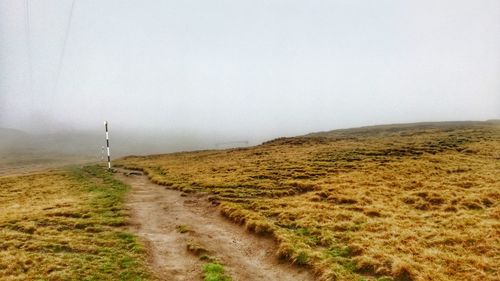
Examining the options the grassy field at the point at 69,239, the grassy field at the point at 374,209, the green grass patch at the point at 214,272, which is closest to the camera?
the green grass patch at the point at 214,272

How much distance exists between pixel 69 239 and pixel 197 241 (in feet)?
19.5

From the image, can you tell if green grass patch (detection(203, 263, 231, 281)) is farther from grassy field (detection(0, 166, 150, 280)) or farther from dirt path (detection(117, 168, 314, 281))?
grassy field (detection(0, 166, 150, 280))

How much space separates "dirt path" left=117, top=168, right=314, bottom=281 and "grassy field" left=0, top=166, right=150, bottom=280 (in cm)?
96

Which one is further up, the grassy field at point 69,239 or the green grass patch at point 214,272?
the grassy field at point 69,239

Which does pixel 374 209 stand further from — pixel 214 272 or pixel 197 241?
pixel 214 272

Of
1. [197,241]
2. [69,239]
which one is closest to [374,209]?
[197,241]

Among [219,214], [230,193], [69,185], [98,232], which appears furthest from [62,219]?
[69,185]

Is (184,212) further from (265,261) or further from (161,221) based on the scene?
(265,261)

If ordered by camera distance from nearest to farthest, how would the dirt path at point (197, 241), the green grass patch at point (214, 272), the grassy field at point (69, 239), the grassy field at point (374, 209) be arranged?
1. the green grass patch at point (214, 272)
2. the grassy field at point (69, 239)
3. the dirt path at point (197, 241)
4. the grassy field at point (374, 209)

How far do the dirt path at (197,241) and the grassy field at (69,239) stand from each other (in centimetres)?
96

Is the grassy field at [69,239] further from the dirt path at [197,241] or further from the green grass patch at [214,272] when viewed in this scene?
the green grass patch at [214,272]

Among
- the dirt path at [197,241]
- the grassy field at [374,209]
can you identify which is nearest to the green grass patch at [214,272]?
the dirt path at [197,241]

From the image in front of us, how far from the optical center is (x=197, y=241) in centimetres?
1769

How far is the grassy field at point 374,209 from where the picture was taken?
14.7m
